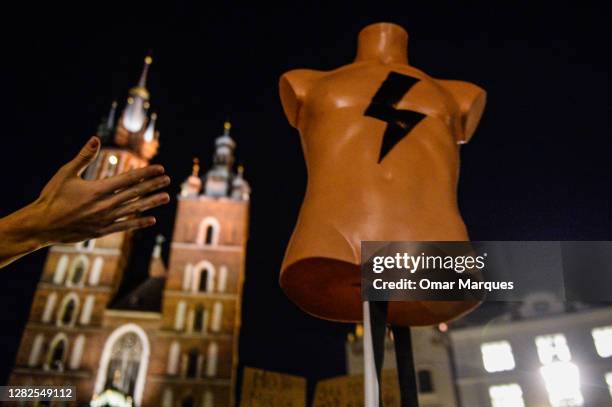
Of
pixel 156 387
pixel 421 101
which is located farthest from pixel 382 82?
pixel 156 387

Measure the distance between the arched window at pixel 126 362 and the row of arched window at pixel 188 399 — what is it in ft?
3.52

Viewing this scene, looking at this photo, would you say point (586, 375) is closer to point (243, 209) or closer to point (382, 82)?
point (382, 82)

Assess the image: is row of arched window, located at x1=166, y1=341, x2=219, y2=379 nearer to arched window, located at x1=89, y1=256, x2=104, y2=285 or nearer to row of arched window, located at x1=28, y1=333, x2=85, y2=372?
row of arched window, located at x1=28, y1=333, x2=85, y2=372

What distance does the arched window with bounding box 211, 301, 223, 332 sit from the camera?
28.0 metres

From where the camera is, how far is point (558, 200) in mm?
6543

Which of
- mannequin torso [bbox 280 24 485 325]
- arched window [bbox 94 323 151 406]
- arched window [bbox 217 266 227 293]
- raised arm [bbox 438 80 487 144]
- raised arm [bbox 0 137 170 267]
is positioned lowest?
raised arm [bbox 0 137 170 267]

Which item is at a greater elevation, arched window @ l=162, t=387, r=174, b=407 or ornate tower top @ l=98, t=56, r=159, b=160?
ornate tower top @ l=98, t=56, r=159, b=160

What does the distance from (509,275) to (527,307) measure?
259 millimetres

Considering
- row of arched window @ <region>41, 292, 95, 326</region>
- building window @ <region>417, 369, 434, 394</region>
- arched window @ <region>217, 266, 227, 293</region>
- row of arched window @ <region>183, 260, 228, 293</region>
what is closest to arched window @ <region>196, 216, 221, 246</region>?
row of arched window @ <region>183, 260, 228, 293</region>

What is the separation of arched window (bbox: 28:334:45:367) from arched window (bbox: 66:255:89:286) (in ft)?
9.29

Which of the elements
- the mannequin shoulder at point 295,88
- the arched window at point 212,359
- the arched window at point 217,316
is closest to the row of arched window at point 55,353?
the arched window at point 212,359

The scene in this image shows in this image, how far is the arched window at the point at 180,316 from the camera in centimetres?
2788

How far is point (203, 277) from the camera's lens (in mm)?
29750

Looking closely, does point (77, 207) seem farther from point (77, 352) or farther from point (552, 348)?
point (77, 352)
